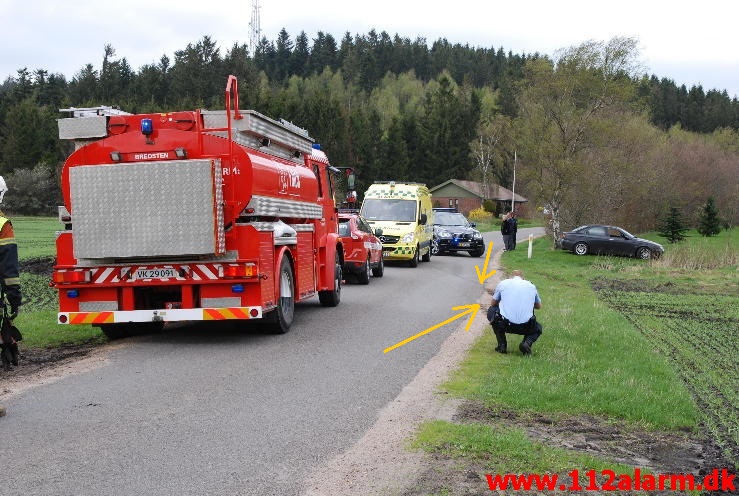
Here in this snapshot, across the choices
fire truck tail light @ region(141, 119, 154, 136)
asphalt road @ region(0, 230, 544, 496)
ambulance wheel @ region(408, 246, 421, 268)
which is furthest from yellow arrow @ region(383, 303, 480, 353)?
ambulance wheel @ region(408, 246, 421, 268)

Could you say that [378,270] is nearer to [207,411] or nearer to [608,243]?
[207,411]

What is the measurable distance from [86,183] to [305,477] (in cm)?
662

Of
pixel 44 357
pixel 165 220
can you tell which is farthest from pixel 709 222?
pixel 44 357

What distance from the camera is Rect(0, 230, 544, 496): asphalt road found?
5281 mm

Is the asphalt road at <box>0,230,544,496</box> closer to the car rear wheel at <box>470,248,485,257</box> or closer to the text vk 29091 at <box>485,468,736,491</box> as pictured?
the text vk 29091 at <box>485,468,736,491</box>

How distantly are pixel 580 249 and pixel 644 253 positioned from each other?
289 centimetres

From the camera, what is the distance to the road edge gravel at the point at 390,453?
5.14 m

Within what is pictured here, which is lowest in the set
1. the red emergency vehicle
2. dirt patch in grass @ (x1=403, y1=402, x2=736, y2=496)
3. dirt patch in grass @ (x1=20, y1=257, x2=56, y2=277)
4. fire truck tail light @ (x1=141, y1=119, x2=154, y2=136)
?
dirt patch in grass @ (x1=403, y1=402, x2=736, y2=496)

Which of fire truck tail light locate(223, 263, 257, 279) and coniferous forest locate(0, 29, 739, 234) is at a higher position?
coniferous forest locate(0, 29, 739, 234)

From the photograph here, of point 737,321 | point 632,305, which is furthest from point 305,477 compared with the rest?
point 632,305

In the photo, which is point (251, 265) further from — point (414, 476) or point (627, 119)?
point (627, 119)

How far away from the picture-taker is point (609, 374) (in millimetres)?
8906

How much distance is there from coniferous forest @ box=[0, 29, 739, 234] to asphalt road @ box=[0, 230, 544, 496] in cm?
2767

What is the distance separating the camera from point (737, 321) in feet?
50.5
